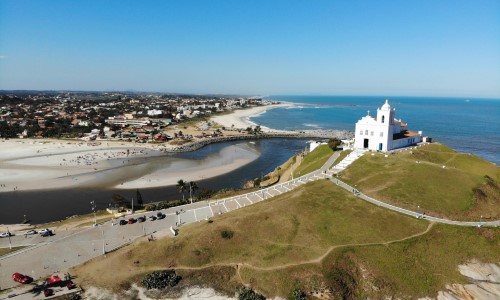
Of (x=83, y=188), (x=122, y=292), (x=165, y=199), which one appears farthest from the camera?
(x=83, y=188)

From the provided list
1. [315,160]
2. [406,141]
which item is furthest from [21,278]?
[406,141]

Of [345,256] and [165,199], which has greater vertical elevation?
[345,256]

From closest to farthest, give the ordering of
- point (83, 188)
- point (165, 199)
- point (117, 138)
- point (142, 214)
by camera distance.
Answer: point (142, 214) < point (165, 199) < point (83, 188) < point (117, 138)

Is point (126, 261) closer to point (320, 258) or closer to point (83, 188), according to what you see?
point (320, 258)

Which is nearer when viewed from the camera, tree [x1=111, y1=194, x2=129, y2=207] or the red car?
the red car

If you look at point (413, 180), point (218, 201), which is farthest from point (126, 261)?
point (413, 180)

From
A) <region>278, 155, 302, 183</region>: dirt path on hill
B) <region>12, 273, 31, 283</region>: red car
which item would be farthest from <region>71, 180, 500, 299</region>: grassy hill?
<region>278, 155, 302, 183</region>: dirt path on hill

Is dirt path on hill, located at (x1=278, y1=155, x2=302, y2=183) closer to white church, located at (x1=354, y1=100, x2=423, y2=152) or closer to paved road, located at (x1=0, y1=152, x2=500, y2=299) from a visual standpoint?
paved road, located at (x1=0, y1=152, x2=500, y2=299)
